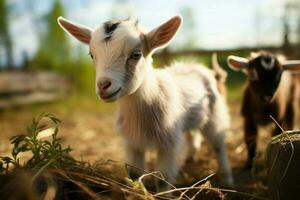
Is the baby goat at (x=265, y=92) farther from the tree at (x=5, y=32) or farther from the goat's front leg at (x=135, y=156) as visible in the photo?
the tree at (x=5, y=32)

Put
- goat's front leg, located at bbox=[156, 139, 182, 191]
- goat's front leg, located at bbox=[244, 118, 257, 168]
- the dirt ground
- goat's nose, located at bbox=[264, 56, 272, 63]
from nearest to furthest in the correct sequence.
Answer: goat's front leg, located at bbox=[156, 139, 182, 191], the dirt ground, goat's nose, located at bbox=[264, 56, 272, 63], goat's front leg, located at bbox=[244, 118, 257, 168]

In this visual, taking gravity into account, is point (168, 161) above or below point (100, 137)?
above

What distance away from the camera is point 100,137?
9.62m

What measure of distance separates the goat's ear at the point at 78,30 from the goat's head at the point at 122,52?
383 mm

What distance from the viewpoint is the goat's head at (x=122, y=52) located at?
357 cm

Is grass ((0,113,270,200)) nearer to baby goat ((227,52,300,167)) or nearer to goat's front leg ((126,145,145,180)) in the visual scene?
goat's front leg ((126,145,145,180))

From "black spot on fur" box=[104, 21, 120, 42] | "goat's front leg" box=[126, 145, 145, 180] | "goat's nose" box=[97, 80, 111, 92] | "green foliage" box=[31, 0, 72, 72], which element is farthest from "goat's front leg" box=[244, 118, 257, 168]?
"green foliage" box=[31, 0, 72, 72]

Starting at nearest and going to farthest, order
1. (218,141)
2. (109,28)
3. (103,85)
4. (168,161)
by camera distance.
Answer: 1. (103,85)
2. (109,28)
3. (168,161)
4. (218,141)

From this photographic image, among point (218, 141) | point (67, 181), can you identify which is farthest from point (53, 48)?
point (67, 181)

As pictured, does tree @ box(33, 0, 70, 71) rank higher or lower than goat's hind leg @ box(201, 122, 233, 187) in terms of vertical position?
higher

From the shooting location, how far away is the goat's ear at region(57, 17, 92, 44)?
4324mm

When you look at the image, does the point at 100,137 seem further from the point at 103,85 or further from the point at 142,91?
the point at 103,85

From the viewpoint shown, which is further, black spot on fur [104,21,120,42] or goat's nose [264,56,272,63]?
goat's nose [264,56,272,63]

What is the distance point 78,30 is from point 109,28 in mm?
586
